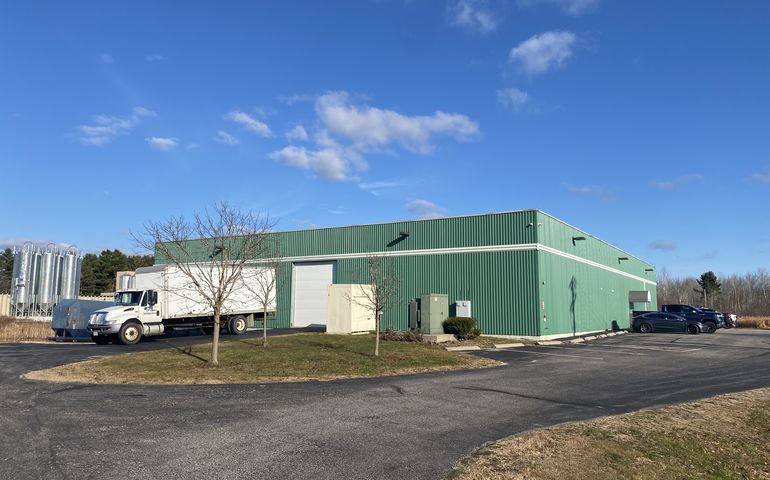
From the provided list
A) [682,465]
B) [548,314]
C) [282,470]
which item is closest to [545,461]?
[682,465]

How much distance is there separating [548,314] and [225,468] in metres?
24.5

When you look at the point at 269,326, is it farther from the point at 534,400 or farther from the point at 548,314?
the point at 534,400

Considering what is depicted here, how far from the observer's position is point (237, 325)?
1187 inches

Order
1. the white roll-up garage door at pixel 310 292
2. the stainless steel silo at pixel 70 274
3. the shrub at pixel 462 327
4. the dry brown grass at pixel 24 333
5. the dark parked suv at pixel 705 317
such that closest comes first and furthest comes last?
the shrub at pixel 462 327 → the dry brown grass at pixel 24 333 → the white roll-up garage door at pixel 310 292 → the dark parked suv at pixel 705 317 → the stainless steel silo at pixel 70 274

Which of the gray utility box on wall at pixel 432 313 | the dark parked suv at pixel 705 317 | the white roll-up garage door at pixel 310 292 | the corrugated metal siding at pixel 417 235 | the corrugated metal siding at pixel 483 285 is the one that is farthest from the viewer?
the dark parked suv at pixel 705 317

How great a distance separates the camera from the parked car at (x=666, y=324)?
37.6 meters

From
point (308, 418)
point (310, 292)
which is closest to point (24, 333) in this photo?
point (310, 292)

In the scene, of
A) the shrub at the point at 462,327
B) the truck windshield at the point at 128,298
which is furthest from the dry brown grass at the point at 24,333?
the shrub at the point at 462,327

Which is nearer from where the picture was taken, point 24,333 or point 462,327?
point 462,327

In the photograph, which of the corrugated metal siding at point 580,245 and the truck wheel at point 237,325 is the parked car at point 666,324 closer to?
the corrugated metal siding at point 580,245

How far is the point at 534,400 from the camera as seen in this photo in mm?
11211

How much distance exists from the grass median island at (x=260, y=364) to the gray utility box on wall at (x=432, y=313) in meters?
4.77

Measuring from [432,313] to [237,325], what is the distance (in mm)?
11250

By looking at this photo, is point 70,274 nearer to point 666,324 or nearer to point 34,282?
point 34,282
